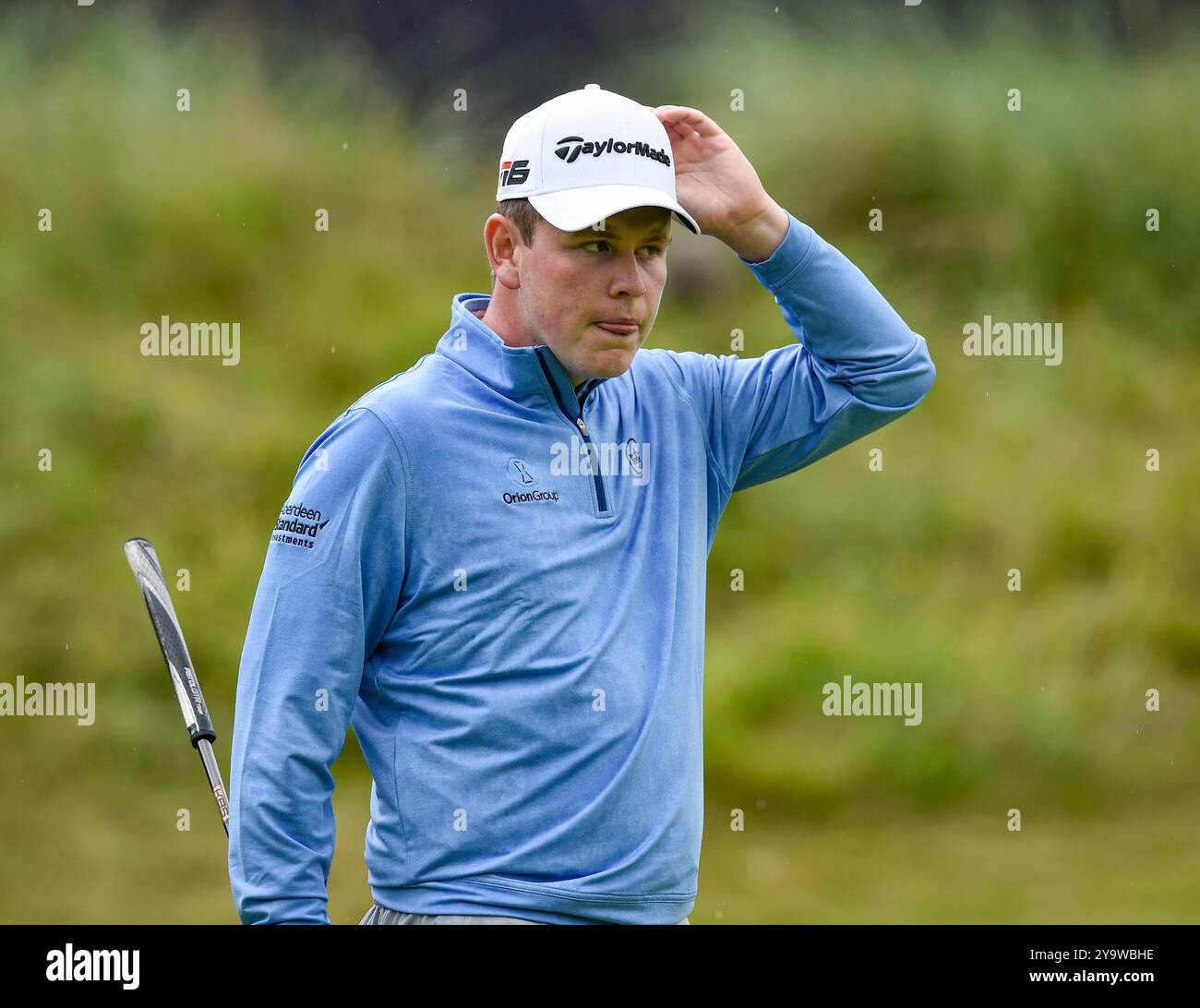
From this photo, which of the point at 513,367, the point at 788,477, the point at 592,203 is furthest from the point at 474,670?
the point at 788,477

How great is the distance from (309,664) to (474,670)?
0.24 meters

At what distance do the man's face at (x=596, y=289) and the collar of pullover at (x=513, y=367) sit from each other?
0.09ft

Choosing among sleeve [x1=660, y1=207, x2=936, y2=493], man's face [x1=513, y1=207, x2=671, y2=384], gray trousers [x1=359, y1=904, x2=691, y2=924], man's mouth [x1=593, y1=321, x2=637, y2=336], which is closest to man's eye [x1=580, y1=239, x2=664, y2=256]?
man's face [x1=513, y1=207, x2=671, y2=384]

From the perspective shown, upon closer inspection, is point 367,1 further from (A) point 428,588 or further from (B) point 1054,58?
(A) point 428,588

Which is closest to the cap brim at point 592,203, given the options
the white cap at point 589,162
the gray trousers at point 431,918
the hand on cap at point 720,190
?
the white cap at point 589,162

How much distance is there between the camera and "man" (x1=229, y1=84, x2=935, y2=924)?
248 cm

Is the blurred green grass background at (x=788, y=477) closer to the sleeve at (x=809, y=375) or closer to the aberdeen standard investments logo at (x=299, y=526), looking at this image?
the sleeve at (x=809, y=375)

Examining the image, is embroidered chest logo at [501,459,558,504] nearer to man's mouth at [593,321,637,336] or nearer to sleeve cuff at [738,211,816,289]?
man's mouth at [593,321,637,336]

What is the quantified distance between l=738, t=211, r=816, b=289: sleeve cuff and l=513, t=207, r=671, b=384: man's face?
0.32 metres

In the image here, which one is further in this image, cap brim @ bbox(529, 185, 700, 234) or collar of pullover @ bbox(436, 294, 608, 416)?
collar of pullover @ bbox(436, 294, 608, 416)

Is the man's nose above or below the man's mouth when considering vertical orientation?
above

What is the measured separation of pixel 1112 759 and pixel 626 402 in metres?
5.66

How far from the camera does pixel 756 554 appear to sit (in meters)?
8.23

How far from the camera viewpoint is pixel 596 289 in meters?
2.64
